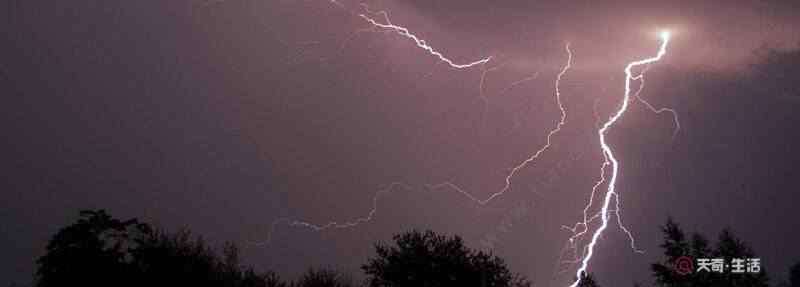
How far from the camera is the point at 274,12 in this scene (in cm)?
1556

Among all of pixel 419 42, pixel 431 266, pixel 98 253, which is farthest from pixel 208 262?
pixel 419 42

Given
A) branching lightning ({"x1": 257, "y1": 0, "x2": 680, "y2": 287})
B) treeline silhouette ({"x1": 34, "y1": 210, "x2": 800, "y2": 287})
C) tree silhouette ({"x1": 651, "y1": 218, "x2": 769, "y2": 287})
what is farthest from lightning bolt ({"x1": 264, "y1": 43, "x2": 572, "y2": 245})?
tree silhouette ({"x1": 651, "y1": 218, "x2": 769, "y2": 287})

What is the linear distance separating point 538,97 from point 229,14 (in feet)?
32.9

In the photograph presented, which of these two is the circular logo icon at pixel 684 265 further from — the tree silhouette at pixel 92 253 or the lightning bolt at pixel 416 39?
the lightning bolt at pixel 416 39

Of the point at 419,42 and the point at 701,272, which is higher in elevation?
the point at 419,42

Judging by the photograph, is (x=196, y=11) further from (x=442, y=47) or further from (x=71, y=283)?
(x=71, y=283)

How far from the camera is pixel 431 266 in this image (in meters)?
6.02

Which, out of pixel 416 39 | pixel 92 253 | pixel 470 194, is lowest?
pixel 92 253

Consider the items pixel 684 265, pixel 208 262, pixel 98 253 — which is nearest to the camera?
pixel 98 253

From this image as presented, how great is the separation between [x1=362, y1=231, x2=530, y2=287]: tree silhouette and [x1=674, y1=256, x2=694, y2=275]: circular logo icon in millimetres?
1983

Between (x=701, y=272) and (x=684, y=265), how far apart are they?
222 millimetres

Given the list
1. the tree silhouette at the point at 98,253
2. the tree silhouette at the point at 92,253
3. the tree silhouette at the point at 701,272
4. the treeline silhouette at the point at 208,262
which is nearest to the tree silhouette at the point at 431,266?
the treeline silhouette at the point at 208,262

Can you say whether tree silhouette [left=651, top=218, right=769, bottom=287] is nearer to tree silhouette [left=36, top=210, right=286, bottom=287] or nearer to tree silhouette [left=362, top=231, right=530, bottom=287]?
tree silhouette [left=362, top=231, right=530, bottom=287]

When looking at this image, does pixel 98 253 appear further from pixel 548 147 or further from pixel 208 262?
pixel 548 147
